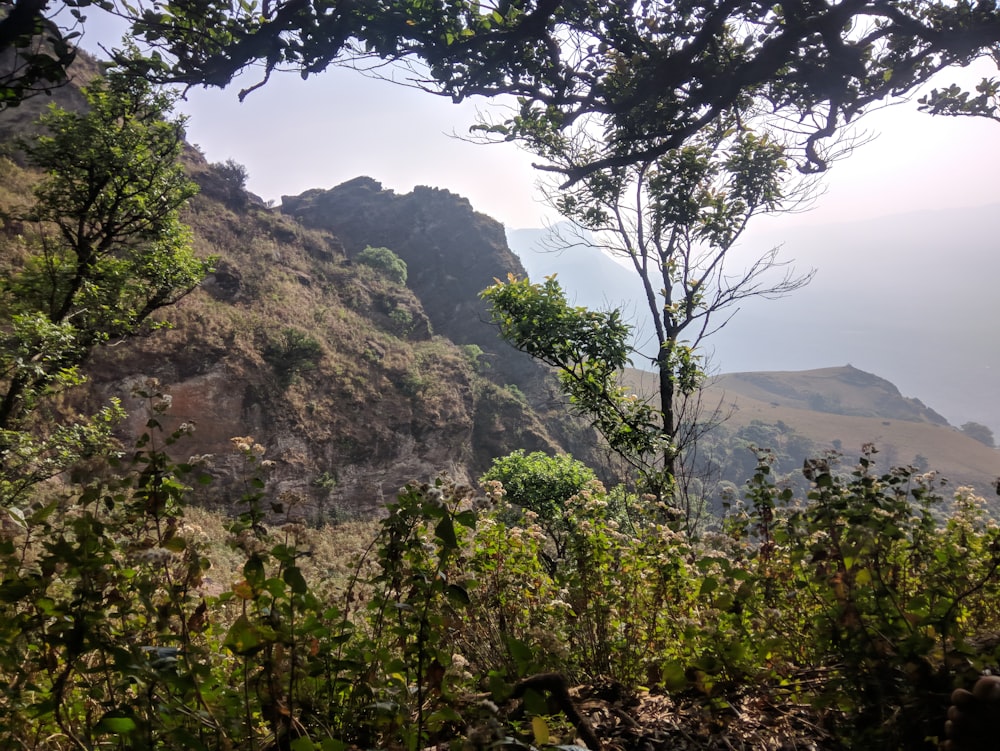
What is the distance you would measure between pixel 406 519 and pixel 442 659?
0.53 metres

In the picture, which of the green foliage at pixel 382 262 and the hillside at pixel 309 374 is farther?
the green foliage at pixel 382 262

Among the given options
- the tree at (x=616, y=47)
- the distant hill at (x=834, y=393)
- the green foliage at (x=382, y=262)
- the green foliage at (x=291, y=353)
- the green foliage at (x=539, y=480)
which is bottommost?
the green foliage at (x=539, y=480)

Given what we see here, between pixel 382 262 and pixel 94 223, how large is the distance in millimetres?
40686

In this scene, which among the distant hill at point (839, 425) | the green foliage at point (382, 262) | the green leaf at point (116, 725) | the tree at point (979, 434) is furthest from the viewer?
the tree at point (979, 434)

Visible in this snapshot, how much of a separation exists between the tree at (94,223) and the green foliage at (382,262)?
39.5 meters

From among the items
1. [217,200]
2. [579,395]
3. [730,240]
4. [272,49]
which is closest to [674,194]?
[730,240]

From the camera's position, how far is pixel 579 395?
6785 mm

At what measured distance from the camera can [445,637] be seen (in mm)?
2340

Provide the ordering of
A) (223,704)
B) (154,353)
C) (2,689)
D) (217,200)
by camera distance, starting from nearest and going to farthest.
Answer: (2,689), (223,704), (154,353), (217,200)

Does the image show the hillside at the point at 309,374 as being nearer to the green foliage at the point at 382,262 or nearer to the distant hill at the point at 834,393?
the green foliage at the point at 382,262

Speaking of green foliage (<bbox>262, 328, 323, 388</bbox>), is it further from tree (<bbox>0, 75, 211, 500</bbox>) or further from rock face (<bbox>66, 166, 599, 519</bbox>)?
tree (<bbox>0, 75, 211, 500</bbox>)

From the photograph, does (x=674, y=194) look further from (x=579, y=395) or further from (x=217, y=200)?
(x=217, y=200)

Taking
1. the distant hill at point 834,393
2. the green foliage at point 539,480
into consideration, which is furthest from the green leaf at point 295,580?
the distant hill at point 834,393

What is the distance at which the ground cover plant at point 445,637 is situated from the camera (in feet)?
3.87
